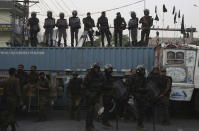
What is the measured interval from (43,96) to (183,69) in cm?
488

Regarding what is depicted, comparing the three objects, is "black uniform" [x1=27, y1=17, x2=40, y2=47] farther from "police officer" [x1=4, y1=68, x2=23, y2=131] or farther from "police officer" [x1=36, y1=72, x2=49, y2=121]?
"police officer" [x1=4, y1=68, x2=23, y2=131]

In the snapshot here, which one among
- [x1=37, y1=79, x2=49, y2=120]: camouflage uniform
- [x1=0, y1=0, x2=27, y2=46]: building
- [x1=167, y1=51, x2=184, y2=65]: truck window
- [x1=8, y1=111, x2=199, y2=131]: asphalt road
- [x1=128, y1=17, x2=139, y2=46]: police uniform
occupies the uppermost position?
[x1=0, y1=0, x2=27, y2=46]: building

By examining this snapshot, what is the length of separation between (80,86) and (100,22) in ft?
13.3

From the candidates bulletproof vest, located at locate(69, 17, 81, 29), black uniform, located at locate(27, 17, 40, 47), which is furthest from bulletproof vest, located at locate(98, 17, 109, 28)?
black uniform, located at locate(27, 17, 40, 47)

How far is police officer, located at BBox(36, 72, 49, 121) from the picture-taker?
855 cm

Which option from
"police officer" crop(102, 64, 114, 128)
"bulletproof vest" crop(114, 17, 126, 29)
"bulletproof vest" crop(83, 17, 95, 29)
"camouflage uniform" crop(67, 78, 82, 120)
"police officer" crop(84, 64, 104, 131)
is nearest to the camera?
"police officer" crop(84, 64, 104, 131)

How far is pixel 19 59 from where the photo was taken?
1156 centimetres

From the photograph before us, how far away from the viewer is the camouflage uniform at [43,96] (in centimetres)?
855

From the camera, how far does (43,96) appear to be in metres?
8.70

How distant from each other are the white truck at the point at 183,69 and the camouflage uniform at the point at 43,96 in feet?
13.5

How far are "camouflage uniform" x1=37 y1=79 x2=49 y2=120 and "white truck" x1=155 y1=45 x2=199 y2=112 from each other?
411 cm

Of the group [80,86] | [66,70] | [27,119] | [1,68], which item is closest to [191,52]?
[80,86]

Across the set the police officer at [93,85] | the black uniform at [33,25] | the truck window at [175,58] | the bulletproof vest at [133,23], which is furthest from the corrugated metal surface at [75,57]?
the police officer at [93,85]

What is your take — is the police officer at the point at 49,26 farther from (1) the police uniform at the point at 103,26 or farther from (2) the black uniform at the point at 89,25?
(1) the police uniform at the point at 103,26
